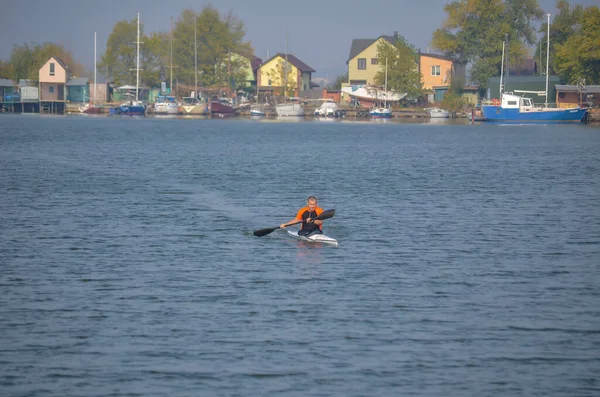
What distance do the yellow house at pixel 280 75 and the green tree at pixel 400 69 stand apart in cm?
2401

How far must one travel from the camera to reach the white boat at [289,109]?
175m

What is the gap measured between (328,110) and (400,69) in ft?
52.3

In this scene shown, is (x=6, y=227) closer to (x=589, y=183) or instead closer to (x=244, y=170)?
(x=244, y=170)

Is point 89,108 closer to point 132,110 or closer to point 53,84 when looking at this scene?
point 53,84

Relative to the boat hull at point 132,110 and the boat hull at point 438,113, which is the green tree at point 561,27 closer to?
the boat hull at point 438,113

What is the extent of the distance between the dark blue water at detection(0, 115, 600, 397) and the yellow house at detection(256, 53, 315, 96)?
130m

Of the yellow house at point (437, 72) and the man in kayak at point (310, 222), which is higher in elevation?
the yellow house at point (437, 72)

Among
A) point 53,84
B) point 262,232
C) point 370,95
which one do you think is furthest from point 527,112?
point 262,232

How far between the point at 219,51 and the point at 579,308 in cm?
16839

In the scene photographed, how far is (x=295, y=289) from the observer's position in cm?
2625

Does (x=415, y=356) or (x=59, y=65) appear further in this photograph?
(x=59, y=65)

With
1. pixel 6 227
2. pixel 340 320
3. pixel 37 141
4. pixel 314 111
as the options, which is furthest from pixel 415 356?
pixel 314 111

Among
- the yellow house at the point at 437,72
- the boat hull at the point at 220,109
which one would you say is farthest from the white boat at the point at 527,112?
the boat hull at the point at 220,109

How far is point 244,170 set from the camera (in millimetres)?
65875
